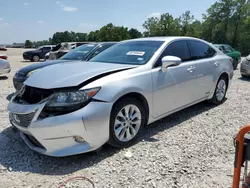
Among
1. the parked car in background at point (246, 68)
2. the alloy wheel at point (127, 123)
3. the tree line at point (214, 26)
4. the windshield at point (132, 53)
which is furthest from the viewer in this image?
the tree line at point (214, 26)

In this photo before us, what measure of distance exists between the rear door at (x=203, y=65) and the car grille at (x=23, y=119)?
2.94m

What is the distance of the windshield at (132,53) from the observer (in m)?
3.58

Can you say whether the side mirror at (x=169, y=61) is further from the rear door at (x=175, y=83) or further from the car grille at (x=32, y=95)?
the car grille at (x=32, y=95)

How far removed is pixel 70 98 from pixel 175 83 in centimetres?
183

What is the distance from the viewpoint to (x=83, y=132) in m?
2.64

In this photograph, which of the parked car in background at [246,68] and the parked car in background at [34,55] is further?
the parked car in background at [34,55]

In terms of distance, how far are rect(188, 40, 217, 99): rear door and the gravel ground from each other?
2.71ft

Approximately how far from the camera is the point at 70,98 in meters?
2.67

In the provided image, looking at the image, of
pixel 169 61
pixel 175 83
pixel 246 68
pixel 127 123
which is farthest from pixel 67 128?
pixel 246 68

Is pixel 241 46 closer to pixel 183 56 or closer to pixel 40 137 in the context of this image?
pixel 183 56

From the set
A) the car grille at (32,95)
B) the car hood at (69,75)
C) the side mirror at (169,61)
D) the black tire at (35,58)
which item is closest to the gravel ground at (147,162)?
the car grille at (32,95)

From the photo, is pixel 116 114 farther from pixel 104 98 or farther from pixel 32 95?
pixel 32 95

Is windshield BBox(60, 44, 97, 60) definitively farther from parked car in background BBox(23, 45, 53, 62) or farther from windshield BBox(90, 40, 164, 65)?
parked car in background BBox(23, 45, 53, 62)

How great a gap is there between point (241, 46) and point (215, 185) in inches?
1706
